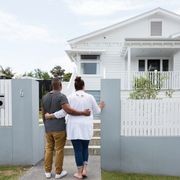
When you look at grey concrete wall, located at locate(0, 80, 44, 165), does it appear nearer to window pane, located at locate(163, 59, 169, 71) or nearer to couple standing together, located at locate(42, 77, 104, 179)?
couple standing together, located at locate(42, 77, 104, 179)

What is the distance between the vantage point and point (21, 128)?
729cm

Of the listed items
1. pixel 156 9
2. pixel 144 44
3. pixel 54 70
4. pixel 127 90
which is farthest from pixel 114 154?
pixel 54 70

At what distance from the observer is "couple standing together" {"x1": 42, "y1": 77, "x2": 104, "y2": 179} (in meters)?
5.77

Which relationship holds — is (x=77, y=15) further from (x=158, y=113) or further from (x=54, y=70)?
(x=54, y=70)

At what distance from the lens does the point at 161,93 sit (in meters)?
15.3

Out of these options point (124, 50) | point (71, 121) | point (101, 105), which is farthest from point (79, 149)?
point (124, 50)

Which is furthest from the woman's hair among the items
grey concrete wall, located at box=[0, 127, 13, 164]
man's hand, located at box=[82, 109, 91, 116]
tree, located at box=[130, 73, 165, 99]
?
tree, located at box=[130, 73, 165, 99]

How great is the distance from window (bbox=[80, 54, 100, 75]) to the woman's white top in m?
13.5

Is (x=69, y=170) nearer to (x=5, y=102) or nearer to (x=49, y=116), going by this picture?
(x=49, y=116)

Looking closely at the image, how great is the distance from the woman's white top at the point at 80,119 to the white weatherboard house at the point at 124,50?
1188cm

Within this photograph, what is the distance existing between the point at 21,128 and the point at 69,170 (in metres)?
1.53

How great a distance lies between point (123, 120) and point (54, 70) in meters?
49.9

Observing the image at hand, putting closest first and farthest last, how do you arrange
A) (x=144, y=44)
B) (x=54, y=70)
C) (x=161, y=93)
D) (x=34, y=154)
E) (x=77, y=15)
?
(x=34, y=154) < (x=161, y=93) < (x=144, y=44) < (x=77, y=15) < (x=54, y=70)

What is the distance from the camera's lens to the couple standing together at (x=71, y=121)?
5773 millimetres
